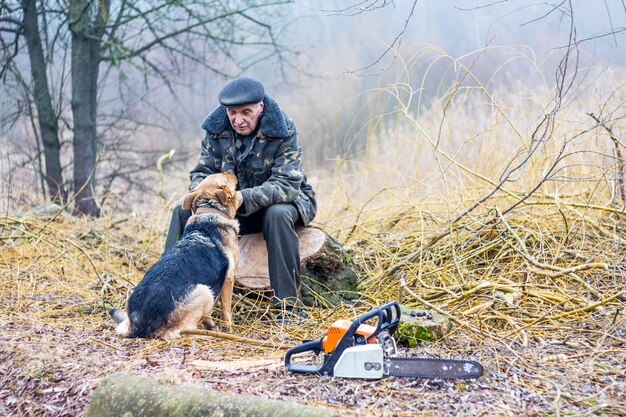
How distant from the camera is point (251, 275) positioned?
19.9ft

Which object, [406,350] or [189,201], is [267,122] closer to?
[189,201]

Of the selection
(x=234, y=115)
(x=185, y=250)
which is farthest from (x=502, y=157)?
(x=185, y=250)

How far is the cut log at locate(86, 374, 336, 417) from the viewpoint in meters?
3.07

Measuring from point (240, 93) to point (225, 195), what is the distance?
2.97ft

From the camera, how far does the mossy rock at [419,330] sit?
4.30 meters

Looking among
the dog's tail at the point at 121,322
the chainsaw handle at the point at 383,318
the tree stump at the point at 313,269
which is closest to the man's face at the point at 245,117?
the tree stump at the point at 313,269

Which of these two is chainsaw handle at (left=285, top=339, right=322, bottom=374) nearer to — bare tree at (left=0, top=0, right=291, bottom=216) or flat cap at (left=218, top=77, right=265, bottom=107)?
flat cap at (left=218, top=77, right=265, bottom=107)

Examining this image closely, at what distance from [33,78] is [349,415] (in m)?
11.0

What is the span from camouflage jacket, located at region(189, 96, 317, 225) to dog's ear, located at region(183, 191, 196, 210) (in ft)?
1.38

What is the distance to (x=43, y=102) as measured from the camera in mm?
12164

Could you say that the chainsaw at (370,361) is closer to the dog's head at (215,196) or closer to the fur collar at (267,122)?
the dog's head at (215,196)

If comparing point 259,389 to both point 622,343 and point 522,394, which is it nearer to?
point 522,394

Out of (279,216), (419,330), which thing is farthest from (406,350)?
(279,216)

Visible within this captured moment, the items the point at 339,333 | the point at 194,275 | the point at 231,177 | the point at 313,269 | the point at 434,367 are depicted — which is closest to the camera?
the point at 434,367
